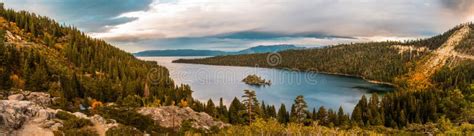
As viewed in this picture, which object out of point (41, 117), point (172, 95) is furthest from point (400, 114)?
point (41, 117)

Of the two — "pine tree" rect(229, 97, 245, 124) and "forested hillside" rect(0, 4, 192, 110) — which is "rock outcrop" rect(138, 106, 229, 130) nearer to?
"pine tree" rect(229, 97, 245, 124)

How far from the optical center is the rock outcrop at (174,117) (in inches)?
3147

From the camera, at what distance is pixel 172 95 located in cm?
14225

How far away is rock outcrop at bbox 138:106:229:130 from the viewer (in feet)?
262

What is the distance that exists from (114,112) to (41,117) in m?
17.9

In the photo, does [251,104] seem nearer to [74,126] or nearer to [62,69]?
[74,126]

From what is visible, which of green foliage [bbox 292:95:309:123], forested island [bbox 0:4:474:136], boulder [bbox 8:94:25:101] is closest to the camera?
forested island [bbox 0:4:474:136]

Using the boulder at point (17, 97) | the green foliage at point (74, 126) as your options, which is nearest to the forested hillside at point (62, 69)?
the boulder at point (17, 97)

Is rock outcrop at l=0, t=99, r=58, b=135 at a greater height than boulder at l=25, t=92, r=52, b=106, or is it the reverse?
rock outcrop at l=0, t=99, r=58, b=135

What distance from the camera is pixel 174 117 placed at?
84.0 meters

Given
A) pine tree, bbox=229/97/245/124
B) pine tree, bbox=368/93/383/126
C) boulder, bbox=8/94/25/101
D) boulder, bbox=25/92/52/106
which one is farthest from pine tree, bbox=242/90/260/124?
boulder, bbox=8/94/25/101

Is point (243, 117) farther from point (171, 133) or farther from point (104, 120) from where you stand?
point (104, 120)

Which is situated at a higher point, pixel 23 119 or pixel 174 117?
pixel 23 119

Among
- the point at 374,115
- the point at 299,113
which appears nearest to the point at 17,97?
the point at 299,113
